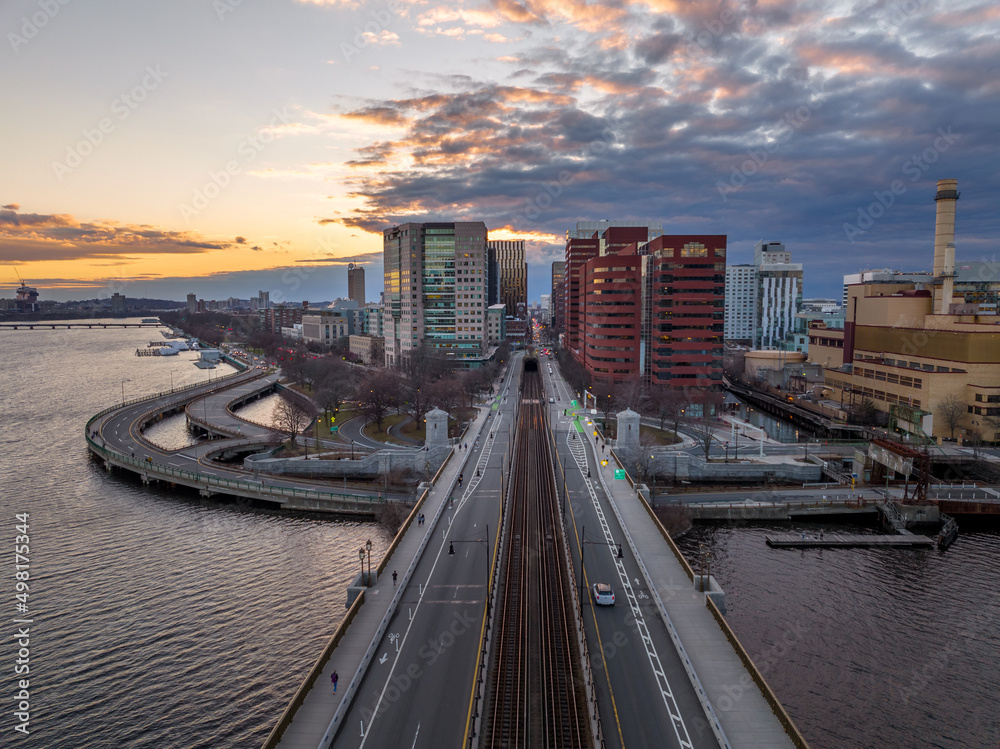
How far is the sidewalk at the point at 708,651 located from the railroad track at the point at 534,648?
5443mm

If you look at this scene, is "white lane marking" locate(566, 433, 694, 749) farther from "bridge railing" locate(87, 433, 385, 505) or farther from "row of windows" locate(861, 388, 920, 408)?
"row of windows" locate(861, 388, 920, 408)

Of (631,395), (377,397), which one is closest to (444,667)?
(377,397)

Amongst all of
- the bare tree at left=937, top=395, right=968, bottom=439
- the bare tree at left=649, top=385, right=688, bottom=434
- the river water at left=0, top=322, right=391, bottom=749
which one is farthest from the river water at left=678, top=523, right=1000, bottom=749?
the bare tree at left=649, top=385, right=688, bottom=434

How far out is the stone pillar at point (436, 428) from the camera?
69.4 meters

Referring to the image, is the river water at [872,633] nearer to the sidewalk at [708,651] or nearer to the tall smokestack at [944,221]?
the sidewalk at [708,651]

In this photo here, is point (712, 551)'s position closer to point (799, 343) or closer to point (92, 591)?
point (92, 591)

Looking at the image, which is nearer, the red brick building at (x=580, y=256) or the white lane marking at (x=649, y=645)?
the white lane marking at (x=649, y=645)

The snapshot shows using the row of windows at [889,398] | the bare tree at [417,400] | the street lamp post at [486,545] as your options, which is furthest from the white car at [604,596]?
the row of windows at [889,398]

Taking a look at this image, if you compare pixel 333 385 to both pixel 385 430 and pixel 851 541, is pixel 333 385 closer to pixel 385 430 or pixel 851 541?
pixel 385 430

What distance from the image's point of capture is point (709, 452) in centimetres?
7031

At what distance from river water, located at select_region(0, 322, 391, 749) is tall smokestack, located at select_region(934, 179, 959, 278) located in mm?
104598

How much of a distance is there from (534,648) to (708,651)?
27.9ft

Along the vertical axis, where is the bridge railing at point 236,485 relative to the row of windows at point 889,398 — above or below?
below

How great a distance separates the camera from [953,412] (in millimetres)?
74688
